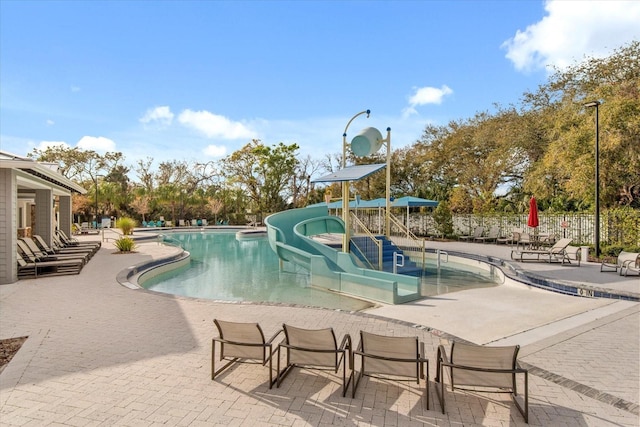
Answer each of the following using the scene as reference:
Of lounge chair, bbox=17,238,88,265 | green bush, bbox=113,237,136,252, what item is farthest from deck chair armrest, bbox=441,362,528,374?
green bush, bbox=113,237,136,252

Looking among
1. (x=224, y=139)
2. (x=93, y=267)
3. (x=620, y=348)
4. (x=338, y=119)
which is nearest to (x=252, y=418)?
(x=620, y=348)

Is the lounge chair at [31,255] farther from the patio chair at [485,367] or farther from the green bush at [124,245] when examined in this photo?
the patio chair at [485,367]

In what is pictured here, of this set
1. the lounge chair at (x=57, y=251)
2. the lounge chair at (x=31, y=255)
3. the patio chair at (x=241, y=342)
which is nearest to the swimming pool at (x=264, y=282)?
the lounge chair at (x=31, y=255)

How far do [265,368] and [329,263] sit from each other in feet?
22.3

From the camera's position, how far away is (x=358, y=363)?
436cm

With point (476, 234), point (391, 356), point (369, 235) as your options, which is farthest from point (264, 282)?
point (476, 234)

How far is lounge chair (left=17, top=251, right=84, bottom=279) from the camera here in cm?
1040

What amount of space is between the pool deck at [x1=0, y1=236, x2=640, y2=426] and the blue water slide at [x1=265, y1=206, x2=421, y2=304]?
25.6 inches

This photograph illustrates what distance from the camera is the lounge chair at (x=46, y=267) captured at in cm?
1040

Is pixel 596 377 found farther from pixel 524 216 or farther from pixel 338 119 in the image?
pixel 338 119

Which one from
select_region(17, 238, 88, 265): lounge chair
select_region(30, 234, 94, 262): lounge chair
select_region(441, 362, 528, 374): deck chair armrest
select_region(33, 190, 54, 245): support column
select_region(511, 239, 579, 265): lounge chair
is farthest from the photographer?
select_region(33, 190, 54, 245): support column

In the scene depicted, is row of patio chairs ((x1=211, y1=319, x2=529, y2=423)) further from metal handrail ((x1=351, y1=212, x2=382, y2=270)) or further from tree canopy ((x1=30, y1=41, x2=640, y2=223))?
tree canopy ((x1=30, y1=41, x2=640, y2=223))

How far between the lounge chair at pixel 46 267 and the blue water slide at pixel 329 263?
20.9ft

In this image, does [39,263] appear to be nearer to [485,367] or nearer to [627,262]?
[485,367]
